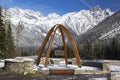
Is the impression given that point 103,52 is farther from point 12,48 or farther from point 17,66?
point 17,66

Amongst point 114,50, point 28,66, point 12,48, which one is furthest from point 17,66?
point 114,50

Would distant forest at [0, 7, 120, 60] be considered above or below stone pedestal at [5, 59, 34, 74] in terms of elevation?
above

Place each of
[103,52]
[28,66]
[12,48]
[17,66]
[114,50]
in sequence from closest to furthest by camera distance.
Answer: [17,66] → [28,66] → [12,48] → [114,50] → [103,52]

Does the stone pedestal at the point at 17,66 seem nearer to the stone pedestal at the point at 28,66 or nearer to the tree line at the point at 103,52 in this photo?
the stone pedestal at the point at 28,66

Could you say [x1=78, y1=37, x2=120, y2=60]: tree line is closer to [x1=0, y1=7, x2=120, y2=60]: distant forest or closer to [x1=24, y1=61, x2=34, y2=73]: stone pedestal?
[x1=0, y1=7, x2=120, y2=60]: distant forest

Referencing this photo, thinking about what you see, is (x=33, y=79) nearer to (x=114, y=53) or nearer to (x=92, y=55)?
(x=92, y=55)

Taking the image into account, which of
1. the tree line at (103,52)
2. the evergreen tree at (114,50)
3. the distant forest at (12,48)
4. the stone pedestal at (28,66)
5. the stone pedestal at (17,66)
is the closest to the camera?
the stone pedestal at (17,66)

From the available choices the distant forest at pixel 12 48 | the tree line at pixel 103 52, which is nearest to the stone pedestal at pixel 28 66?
the distant forest at pixel 12 48

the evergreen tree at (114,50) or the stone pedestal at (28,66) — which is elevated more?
the evergreen tree at (114,50)

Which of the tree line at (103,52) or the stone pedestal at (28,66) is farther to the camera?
the tree line at (103,52)

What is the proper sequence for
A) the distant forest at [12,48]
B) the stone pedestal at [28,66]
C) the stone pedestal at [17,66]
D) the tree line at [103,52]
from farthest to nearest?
the tree line at [103,52], the distant forest at [12,48], the stone pedestal at [28,66], the stone pedestal at [17,66]

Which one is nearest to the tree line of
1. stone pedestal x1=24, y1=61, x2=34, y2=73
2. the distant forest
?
the distant forest

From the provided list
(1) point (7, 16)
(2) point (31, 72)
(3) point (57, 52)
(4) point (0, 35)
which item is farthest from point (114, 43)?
(2) point (31, 72)

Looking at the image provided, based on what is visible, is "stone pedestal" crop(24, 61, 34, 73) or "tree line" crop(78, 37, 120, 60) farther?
"tree line" crop(78, 37, 120, 60)
